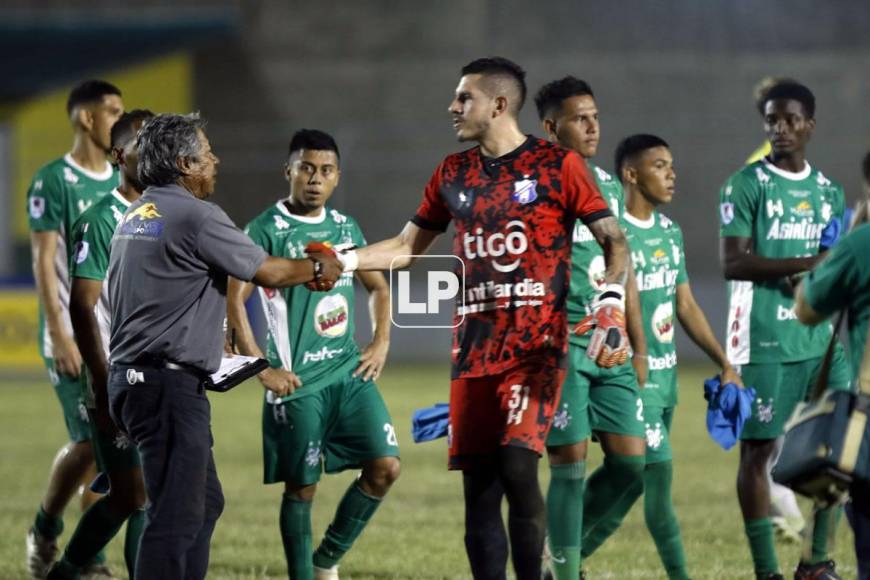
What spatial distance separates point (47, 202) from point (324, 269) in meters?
2.73

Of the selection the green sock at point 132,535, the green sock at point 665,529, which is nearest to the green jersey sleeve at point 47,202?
the green sock at point 132,535

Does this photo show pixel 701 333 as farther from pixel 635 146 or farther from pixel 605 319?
pixel 605 319

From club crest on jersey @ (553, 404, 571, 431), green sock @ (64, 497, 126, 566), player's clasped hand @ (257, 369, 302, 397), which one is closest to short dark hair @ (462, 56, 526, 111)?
club crest on jersey @ (553, 404, 571, 431)

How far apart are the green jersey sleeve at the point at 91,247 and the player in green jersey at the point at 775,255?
10.0 feet

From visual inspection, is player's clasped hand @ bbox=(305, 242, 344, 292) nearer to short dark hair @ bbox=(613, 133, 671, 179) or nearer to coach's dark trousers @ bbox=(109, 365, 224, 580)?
coach's dark trousers @ bbox=(109, 365, 224, 580)

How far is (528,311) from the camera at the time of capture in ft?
18.5

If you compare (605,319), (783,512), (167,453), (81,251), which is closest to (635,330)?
(605,319)

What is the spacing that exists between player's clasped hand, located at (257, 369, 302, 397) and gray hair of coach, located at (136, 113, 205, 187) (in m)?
1.51

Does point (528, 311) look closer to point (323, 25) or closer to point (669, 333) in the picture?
point (669, 333)

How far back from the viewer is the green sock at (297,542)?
6.89 meters

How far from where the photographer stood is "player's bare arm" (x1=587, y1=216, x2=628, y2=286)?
5.56m

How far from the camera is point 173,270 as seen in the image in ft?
17.8

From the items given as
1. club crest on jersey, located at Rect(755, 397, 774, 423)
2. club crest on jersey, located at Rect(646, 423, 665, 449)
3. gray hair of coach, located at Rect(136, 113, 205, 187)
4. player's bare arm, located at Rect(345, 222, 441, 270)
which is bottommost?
club crest on jersey, located at Rect(646, 423, 665, 449)

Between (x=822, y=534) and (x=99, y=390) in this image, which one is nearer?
(x=99, y=390)
